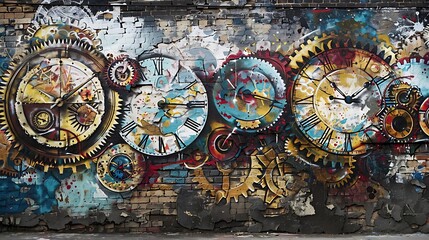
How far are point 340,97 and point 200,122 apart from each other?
2.14 meters

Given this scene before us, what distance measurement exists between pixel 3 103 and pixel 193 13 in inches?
123

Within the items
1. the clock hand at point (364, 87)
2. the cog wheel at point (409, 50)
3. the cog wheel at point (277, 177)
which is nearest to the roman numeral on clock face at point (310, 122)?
the cog wheel at point (277, 177)

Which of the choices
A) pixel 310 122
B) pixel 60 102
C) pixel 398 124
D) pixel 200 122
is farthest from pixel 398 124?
pixel 60 102

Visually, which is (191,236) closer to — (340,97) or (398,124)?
(340,97)

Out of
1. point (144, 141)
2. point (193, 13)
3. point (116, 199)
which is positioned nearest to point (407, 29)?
point (193, 13)

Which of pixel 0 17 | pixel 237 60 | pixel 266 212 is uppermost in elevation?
pixel 0 17

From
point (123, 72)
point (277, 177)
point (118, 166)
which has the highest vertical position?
point (123, 72)

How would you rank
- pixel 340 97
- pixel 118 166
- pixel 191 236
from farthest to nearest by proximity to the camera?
pixel 340 97 < pixel 118 166 < pixel 191 236

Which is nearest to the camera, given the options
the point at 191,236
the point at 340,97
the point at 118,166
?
the point at 191,236

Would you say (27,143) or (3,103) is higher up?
(3,103)

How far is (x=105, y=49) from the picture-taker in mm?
8570

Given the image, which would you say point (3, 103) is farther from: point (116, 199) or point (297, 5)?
point (297, 5)

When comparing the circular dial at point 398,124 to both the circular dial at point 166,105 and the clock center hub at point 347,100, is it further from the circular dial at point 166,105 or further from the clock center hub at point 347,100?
the circular dial at point 166,105

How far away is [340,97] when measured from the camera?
8.62 meters
